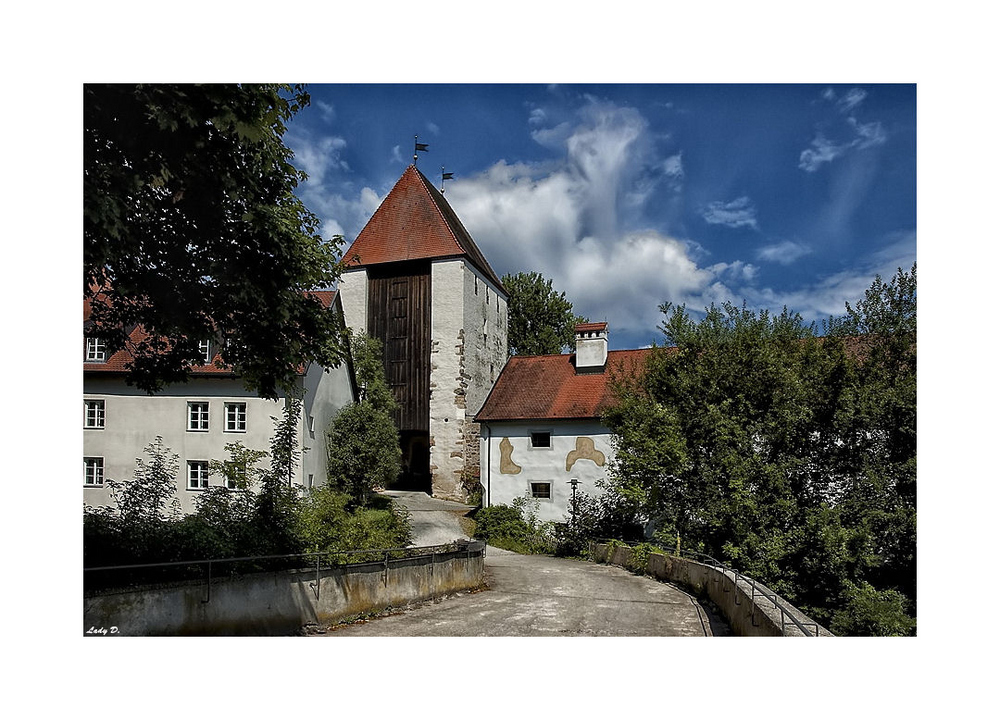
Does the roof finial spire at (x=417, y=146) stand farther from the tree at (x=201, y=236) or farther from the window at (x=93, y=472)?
the window at (x=93, y=472)

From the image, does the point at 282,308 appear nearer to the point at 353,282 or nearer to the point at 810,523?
the point at 810,523

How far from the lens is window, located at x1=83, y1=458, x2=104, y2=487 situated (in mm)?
4498

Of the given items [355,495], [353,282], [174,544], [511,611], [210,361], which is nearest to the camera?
[174,544]

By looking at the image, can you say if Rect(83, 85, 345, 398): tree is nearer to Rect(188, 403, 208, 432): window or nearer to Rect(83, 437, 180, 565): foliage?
Rect(83, 437, 180, 565): foliage

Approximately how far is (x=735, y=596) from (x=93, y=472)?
495 cm

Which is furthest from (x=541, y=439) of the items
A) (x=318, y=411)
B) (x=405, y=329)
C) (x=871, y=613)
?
(x=871, y=613)

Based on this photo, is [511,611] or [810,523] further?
[810,523]

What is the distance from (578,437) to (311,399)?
7666 millimetres

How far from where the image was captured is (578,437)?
15.9 metres

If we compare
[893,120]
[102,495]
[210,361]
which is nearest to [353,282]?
[210,361]

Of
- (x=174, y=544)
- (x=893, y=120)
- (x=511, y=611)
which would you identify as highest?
(x=893, y=120)

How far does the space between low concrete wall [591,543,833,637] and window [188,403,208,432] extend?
18.2ft

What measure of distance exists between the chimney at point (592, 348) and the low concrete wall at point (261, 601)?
11502 mm
